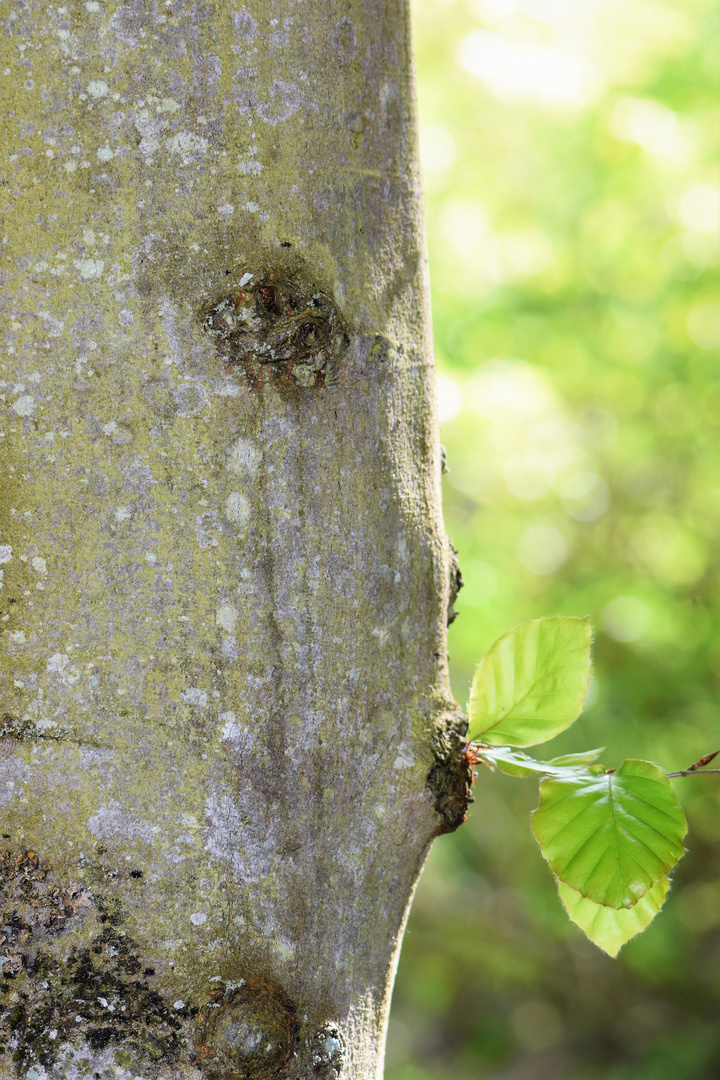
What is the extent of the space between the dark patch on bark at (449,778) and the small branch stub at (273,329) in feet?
0.91

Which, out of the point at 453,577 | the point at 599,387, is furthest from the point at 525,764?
the point at 599,387

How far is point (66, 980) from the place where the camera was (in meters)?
0.53

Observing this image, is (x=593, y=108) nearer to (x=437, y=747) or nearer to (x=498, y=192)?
(x=498, y=192)

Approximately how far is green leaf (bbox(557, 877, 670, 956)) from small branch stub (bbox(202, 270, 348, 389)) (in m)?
0.43

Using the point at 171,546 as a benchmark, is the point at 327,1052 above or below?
below

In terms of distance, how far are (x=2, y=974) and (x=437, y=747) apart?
32cm

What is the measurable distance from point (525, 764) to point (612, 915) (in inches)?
5.1

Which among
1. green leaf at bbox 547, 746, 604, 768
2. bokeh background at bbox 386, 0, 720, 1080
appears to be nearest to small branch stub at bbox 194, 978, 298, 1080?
green leaf at bbox 547, 746, 604, 768

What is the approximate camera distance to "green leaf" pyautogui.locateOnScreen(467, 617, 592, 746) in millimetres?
724

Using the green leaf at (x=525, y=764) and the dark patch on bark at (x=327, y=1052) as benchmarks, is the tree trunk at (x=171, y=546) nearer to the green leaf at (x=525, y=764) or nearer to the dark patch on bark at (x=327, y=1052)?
the dark patch on bark at (x=327, y=1052)

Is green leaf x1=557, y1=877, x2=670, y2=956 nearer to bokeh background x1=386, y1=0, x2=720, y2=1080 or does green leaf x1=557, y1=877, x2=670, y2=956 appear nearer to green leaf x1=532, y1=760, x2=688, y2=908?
green leaf x1=532, y1=760, x2=688, y2=908

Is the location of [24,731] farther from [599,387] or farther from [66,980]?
[599,387]

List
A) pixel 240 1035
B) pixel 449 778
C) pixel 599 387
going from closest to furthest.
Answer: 1. pixel 240 1035
2. pixel 449 778
3. pixel 599 387

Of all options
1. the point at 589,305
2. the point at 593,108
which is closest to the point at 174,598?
the point at 593,108
